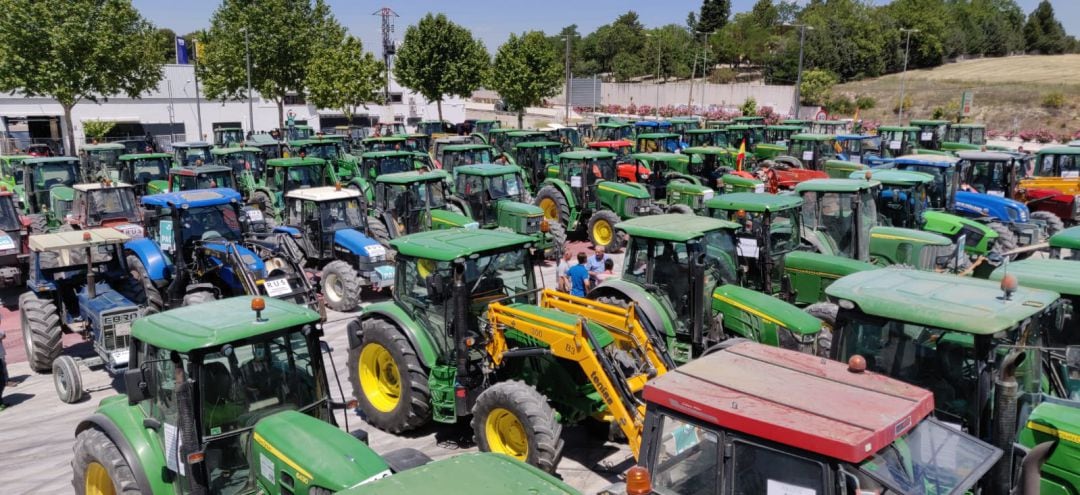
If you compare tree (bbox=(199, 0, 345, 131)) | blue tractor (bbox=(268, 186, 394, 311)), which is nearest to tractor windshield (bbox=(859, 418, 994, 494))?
blue tractor (bbox=(268, 186, 394, 311))

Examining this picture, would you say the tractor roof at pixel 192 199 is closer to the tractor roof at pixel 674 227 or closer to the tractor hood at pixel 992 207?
the tractor roof at pixel 674 227

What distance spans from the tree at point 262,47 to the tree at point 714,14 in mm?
65209

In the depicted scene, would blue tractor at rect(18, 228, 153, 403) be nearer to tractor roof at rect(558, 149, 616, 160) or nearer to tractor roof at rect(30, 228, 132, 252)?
tractor roof at rect(30, 228, 132, 252)

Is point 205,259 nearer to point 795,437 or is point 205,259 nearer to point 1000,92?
point 795,437

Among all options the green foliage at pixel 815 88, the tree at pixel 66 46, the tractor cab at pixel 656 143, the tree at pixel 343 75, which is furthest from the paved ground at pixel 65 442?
the green foliage at pixel 815 88

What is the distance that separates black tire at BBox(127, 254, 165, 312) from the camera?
11.2m

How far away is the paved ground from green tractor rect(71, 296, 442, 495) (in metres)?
1.27

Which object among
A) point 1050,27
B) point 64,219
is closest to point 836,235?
point 64,219

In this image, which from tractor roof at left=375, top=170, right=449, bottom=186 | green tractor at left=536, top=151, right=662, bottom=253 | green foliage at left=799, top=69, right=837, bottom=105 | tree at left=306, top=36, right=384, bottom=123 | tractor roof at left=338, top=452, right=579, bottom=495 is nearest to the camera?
tractor roof at left=338, top=452, right=579, bottom=495

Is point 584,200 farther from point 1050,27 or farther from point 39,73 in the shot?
point 1050,27

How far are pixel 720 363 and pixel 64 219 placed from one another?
53.2 feet

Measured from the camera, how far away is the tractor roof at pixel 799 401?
4.05m

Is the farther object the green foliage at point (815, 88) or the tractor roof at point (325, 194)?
the green foliage at point (815, 88)

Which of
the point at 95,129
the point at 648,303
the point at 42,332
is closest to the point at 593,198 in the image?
the point at 648,303
